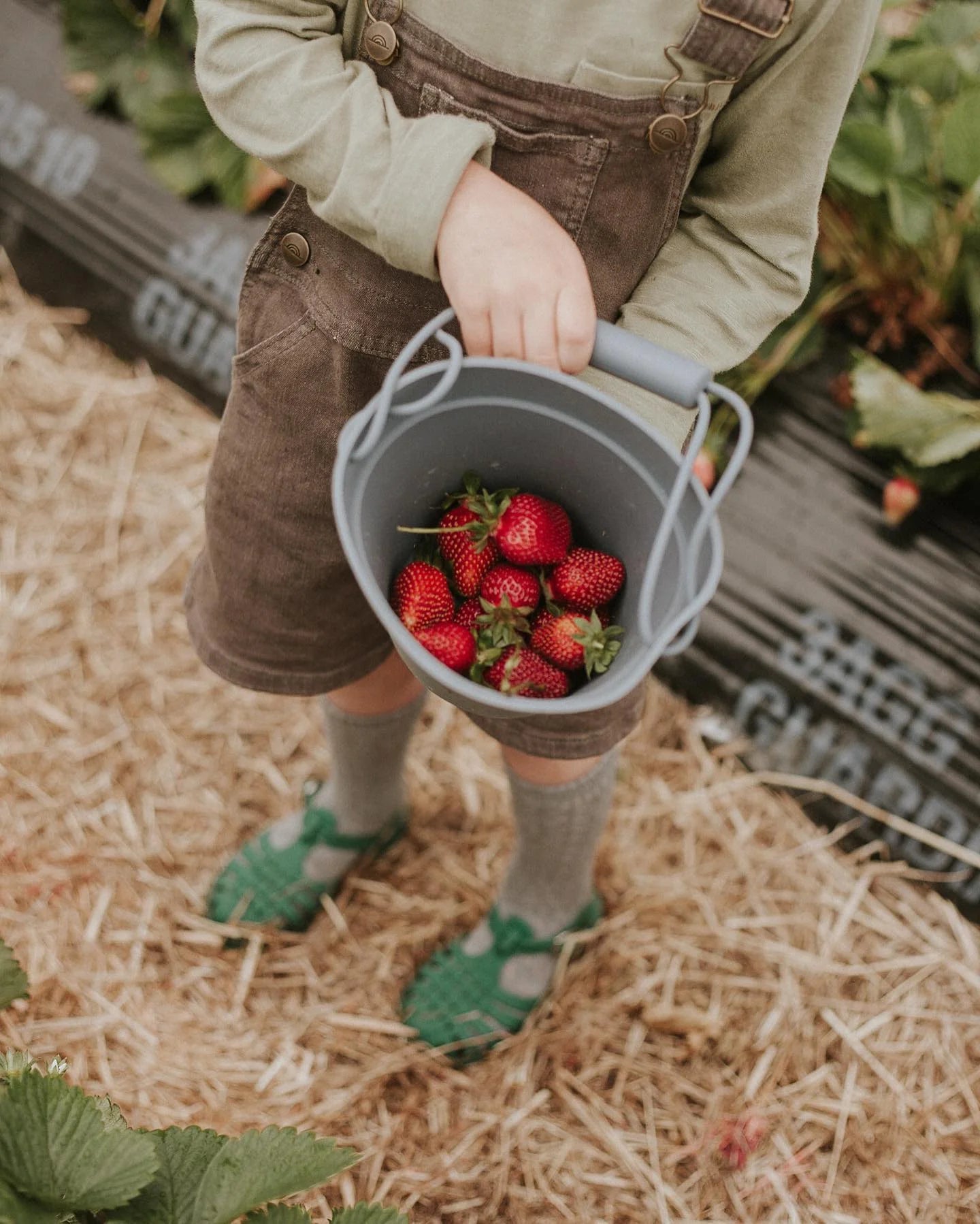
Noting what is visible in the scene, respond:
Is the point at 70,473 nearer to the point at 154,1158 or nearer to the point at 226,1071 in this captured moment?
the point at 226,1071

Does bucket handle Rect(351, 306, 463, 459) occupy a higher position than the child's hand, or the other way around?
the child's hand

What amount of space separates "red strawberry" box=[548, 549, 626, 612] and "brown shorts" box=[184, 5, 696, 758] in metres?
0.12

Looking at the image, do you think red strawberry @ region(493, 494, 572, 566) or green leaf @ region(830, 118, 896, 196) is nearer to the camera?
red strawberry @ region(493, 494, 572, 566)

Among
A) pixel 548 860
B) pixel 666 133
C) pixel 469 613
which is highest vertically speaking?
pixel 666 133

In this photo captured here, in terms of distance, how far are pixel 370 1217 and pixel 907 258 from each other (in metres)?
1.56

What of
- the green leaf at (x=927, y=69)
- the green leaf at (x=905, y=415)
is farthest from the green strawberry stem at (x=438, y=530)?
the green leaf at (x=927, y=69)

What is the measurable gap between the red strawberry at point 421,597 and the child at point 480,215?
0.15 metres

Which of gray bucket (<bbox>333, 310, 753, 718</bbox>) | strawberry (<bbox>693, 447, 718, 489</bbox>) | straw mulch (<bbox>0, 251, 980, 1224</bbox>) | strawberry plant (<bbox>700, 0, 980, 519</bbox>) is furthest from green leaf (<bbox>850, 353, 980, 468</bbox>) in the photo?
gray bucket (<bbox>333, 310, 753, 718</bbox>)

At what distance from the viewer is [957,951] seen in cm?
140

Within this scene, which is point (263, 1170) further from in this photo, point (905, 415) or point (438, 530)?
point (905, 415)

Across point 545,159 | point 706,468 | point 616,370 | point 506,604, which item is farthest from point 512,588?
point 706,468

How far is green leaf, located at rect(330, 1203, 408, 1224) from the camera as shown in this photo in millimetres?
690

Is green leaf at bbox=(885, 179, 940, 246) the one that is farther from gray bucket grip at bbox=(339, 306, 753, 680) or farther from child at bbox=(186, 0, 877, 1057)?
gray bucket grip at bbox=(339, 306, 753, 680)

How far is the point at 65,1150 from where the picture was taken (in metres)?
0.70
